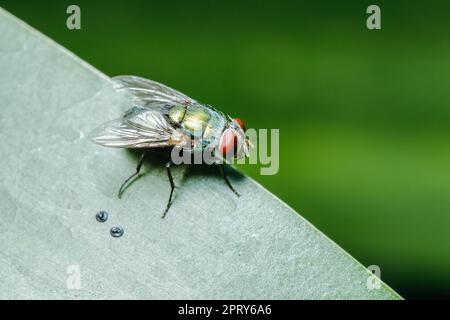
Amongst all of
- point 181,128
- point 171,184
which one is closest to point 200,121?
point 181,128

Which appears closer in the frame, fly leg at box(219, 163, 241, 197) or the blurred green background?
fly leg at box(219, 163, 241, 197)

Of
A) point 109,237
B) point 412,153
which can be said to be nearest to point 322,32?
point 412,153

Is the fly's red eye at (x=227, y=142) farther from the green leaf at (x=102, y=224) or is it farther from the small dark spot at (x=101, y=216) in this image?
the small dark spot at (x=101, y=216)

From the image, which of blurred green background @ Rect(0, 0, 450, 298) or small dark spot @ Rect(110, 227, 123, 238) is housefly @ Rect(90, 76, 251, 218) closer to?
blurred green background @ Rect(0, 0, 450, 298)

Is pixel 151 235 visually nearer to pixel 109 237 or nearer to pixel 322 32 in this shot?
pixel 109 237

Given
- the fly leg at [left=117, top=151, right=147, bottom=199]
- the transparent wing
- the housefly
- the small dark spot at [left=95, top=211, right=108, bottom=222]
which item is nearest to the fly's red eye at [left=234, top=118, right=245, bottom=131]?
the housefly
